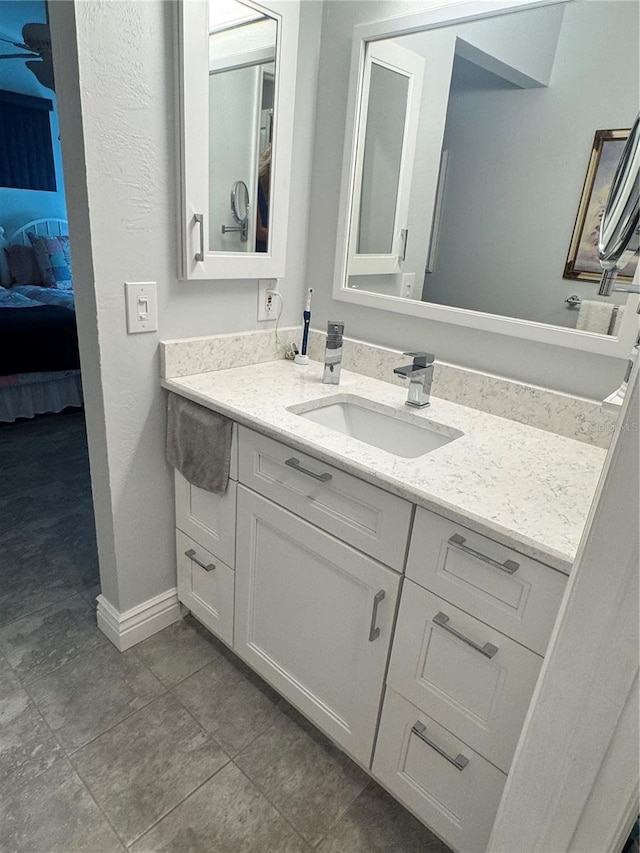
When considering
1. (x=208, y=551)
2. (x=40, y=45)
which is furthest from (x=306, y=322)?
(x=40, y=45)

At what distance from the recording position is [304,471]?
4.00 ft

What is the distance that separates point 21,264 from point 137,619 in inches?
164

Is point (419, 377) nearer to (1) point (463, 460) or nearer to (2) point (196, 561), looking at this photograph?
(1) point (463, 460)

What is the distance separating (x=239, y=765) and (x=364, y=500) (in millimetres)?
846

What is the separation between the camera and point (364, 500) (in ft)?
3.66

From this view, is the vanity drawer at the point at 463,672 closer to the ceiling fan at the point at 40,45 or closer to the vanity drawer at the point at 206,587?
the vanity drawer at the point at 206,587

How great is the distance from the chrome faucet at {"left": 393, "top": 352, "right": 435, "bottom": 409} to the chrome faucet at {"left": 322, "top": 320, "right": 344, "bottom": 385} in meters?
0.23

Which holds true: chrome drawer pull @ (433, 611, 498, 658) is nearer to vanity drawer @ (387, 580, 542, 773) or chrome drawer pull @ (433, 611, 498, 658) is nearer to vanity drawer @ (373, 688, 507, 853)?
vanity drawer @ (387, 580, 542, 773)

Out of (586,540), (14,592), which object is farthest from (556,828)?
(14,592)

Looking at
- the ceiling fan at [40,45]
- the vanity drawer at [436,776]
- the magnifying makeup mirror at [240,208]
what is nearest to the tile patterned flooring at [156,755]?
the vanity drawer at [436,776]

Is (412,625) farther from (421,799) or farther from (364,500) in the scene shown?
(421,799)

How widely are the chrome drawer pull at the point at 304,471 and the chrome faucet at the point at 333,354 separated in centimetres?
44

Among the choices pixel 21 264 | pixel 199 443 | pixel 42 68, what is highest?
pixel 42 68

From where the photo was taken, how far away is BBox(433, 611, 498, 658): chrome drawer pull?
959mm
